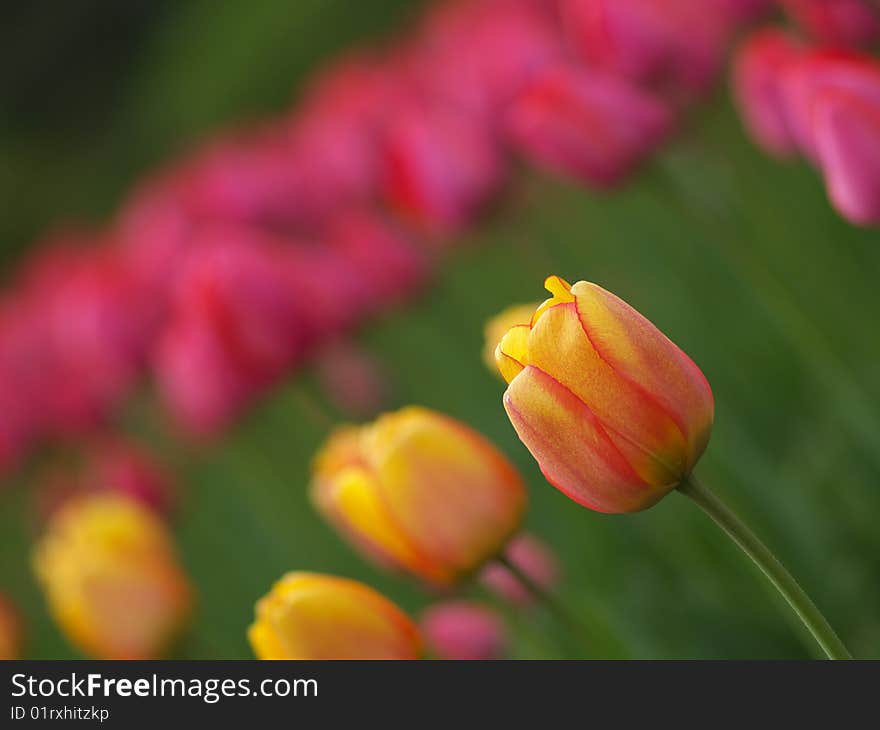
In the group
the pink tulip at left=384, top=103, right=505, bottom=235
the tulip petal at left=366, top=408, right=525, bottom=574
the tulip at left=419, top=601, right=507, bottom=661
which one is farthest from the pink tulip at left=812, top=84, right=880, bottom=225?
the pink tulip at left=384, top=103, right=505, bottom=235

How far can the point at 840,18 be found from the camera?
711 mm

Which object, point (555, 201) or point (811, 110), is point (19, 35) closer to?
point (555, 201)

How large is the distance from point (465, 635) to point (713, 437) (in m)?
0.23

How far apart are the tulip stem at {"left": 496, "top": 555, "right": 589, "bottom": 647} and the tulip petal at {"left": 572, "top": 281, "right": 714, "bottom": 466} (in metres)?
0.14

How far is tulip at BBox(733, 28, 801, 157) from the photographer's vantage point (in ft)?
2.42

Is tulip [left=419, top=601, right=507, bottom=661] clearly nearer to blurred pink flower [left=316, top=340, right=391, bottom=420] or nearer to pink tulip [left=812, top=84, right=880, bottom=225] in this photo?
pink tulip [left=812, top=84, right=880, bottom=225]

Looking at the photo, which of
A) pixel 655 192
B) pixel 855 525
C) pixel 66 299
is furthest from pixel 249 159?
pixel 855 525

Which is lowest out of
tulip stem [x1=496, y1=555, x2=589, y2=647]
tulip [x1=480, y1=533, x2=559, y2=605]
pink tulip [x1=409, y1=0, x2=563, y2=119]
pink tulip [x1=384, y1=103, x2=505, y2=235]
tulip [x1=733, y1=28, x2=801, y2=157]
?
tulip stem [x1=496, y1=555, x2=589, y2=647]

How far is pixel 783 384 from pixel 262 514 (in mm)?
677

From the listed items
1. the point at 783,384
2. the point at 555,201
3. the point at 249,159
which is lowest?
the point at 783,384

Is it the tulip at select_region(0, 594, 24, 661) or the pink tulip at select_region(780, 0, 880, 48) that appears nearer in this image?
the pink tulip at select_region(780, 0, 880, 48)

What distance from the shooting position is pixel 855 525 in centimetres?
84
